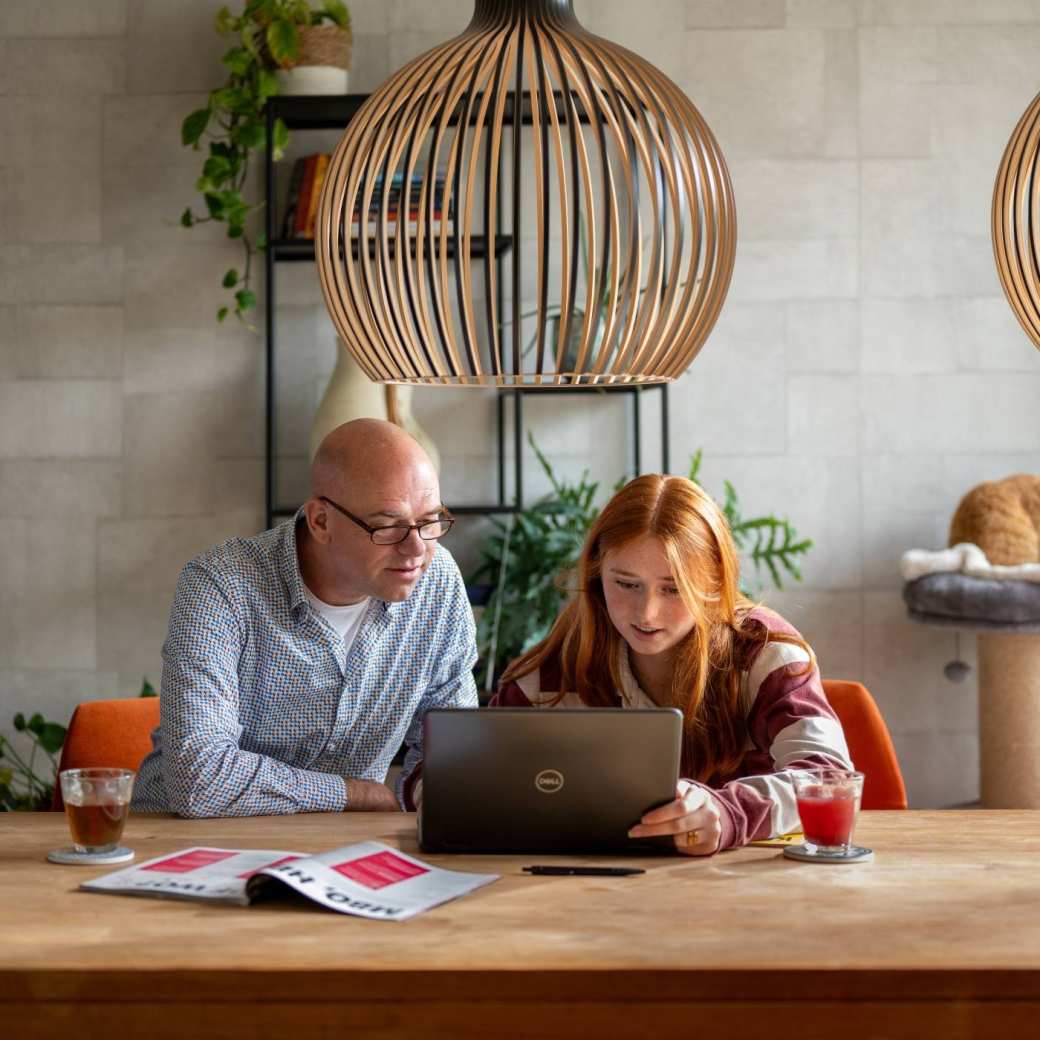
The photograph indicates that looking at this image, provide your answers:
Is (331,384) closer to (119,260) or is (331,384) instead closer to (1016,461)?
(119,260)

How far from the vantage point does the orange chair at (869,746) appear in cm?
222

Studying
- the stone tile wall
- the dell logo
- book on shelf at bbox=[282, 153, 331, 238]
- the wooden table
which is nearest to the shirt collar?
the dell logo

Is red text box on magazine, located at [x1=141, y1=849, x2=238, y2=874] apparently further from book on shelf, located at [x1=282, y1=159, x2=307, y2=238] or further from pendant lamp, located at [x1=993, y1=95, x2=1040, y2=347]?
book on shelf, located at [x1=282, y1=159, x2=307, y2=238]

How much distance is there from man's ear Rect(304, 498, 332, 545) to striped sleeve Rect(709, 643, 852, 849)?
0.71 meters

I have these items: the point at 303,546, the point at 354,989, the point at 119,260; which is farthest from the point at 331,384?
the point at 354,989

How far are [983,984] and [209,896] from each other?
787mm

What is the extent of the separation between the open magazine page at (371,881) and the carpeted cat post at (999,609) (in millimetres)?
2440

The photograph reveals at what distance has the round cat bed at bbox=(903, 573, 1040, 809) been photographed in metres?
3.71

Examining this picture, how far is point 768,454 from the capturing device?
4133 millimetres

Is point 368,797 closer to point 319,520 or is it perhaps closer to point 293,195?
point 319,520

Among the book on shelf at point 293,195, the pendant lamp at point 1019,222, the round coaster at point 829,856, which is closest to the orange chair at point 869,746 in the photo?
the round coaster at point 829,856

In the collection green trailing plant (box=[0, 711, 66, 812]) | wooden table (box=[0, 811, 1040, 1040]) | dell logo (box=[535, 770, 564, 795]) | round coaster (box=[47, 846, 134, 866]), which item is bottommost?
green trailing plant (box=[0, 711, 66, 812])

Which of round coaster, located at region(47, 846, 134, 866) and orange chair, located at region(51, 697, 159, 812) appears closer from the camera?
round coaster, located at region(47, 846, 134, 866)

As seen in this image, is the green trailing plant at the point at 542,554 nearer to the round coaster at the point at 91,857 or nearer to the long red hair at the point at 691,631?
the long red hair at the point at 691,631
